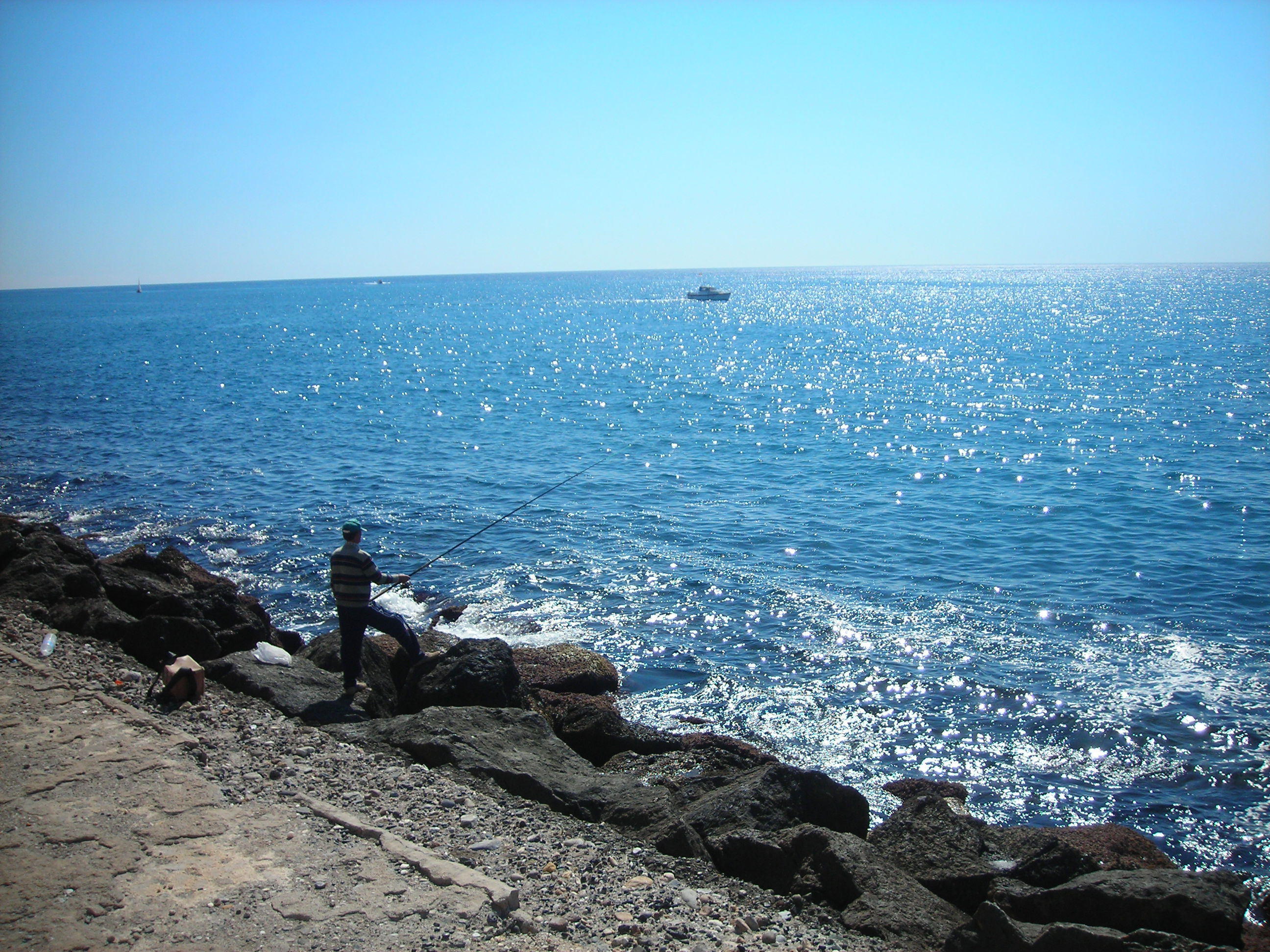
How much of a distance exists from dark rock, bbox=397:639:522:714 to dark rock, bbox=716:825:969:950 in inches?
147

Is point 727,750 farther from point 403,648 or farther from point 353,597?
point 353,597

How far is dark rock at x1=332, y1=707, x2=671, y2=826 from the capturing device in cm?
762

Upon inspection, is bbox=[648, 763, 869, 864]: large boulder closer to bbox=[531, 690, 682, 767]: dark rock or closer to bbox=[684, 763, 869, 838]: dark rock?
bbox=[684, 763, 869, 838]: dark rock

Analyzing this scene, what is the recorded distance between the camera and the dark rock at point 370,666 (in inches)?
388

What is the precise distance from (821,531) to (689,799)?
13.7 m

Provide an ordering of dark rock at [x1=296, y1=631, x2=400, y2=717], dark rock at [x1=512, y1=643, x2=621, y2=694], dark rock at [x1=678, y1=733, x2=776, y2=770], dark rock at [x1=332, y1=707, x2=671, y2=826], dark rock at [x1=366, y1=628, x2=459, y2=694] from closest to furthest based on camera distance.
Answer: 1. dark rock at [x1=332, y1=707, x2=671, y2=826]
2. dark rock at [x1=296, y1=631, x2=400, y2=717]
3. dark rock at [x1=678, y1=733, x2=776, y2=770]
4. dark rock at [x1=366, y1=628, x2=459, y2=694]
5. dark rock at [x1=512, y1=643, x2=621, y2=694]

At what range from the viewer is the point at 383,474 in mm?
27375

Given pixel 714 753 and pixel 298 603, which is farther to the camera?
pixel 298 603

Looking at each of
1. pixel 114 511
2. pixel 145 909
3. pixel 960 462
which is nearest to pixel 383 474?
pixel 114 511

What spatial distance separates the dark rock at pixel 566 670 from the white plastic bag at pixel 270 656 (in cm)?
340

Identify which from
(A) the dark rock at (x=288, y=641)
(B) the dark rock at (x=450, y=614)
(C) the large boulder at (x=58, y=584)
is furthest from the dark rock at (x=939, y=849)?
(B) the dark rock at (x=450, y=614)

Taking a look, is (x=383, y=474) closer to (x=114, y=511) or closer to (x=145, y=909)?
(x=114, y=511)

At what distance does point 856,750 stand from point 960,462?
A: 20.4 metres

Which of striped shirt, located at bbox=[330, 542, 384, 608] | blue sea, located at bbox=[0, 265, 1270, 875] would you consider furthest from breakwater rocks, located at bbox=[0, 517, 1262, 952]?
blue sea, located at bbox=[0, 265, 1270, 875]
